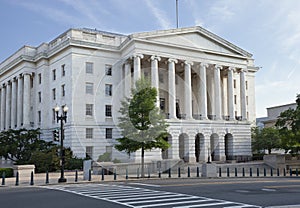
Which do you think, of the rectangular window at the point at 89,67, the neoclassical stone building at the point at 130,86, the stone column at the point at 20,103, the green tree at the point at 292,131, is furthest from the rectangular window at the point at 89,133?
the green tree at the point at 292,131

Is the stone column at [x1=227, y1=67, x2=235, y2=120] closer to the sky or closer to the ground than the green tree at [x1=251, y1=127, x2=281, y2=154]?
closer to the sky

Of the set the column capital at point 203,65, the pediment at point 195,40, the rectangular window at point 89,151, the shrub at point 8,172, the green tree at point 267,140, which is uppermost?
the pediment at point 195,40

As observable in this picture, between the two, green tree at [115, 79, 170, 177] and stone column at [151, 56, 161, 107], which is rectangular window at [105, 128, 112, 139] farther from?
green tree at [115, 79, 170, 177]

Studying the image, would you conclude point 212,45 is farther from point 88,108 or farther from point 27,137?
point 27,137

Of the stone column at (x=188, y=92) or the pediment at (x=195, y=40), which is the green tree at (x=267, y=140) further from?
the stone column at (x=188, y=92)

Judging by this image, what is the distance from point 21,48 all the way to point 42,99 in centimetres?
1105

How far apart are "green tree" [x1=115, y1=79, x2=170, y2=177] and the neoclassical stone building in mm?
12224

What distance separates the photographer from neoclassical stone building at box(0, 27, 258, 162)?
4772cm

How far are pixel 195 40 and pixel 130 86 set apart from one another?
1258 centimetres

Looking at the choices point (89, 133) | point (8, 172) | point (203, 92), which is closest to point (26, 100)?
point (89, 133)

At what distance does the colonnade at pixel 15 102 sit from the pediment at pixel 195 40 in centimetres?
2231

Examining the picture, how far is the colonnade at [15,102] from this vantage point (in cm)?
5672

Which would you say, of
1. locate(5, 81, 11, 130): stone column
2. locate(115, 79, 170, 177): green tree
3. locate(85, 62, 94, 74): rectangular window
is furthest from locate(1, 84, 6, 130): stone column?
→ locate(115, 79, 170, 177): green tree

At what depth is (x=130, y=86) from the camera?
4834 centimetres
